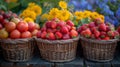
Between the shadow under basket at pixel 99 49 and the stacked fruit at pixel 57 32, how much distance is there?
13 centimetres

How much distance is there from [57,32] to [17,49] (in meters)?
0.36

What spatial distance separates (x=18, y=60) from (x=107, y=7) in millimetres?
1440

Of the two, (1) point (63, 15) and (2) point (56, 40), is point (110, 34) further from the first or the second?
(1) point (63, 15)

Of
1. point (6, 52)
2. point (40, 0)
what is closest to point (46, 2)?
point (40, 0)

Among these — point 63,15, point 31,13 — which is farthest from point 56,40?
point 31,13

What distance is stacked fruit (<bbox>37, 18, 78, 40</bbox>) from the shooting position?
2041mm

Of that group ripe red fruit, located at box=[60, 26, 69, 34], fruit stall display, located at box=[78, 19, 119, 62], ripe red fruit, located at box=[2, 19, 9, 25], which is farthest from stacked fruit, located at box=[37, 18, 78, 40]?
ripe red fruit, located at box=[2, 19, 9, 25]

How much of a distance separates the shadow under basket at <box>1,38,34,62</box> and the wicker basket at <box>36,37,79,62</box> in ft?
0.33

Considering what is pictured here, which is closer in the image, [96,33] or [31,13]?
[96,33]

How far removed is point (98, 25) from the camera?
2156 mm

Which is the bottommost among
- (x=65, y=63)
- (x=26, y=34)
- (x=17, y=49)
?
(x=65, y=63)

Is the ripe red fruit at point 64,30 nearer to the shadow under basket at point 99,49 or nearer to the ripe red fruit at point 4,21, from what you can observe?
the shadow under basket at point 99,49

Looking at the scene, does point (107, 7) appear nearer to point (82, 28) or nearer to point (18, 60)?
point (82, 28)

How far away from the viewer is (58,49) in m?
2.04
